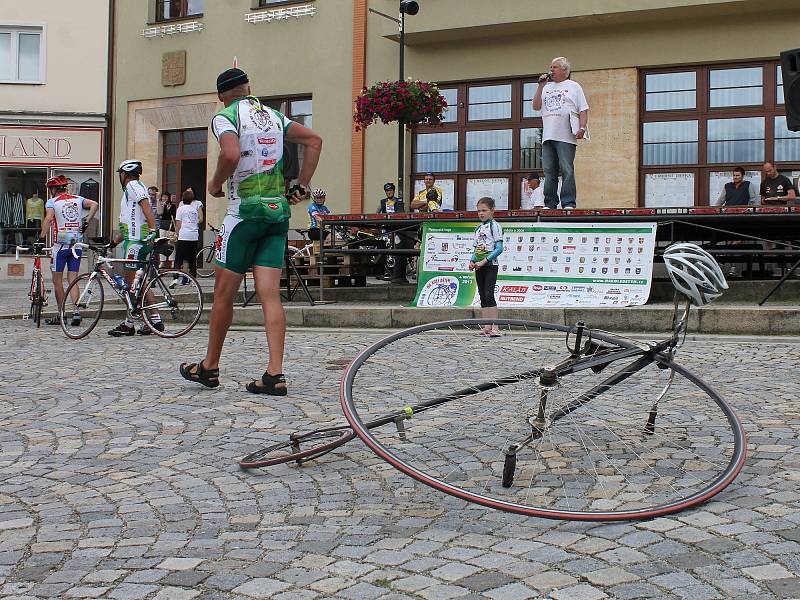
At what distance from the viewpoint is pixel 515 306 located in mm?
11898

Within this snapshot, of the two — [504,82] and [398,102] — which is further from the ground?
[504,82]

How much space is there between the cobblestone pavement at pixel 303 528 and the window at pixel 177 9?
844 inches

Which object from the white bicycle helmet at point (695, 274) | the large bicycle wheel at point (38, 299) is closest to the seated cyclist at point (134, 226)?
the large bicycle wheel at point (38, 299)

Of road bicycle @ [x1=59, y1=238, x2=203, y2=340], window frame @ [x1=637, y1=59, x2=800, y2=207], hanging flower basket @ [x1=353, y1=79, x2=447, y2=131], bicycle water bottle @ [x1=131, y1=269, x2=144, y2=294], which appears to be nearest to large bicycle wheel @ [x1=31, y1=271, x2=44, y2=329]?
road bicycle @ [x1=59, y1=238, x2=203, y2=340]

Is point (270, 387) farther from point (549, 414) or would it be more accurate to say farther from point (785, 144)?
point (785, 144)

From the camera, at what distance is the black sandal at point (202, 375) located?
277 inches

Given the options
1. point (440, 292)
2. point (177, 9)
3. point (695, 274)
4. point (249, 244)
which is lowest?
point (440, 292)

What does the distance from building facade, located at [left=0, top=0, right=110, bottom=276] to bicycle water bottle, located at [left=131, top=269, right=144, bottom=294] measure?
53.4 ft

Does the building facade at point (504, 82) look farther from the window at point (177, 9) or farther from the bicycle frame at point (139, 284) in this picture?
the bicycle frame at point (139, 284)

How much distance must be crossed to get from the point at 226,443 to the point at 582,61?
17.2m

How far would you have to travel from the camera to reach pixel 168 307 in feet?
38.1

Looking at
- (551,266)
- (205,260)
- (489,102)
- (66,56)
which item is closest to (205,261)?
(205,260)

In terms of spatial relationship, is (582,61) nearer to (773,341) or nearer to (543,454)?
(773,341)

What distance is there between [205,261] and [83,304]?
39.8 feet
